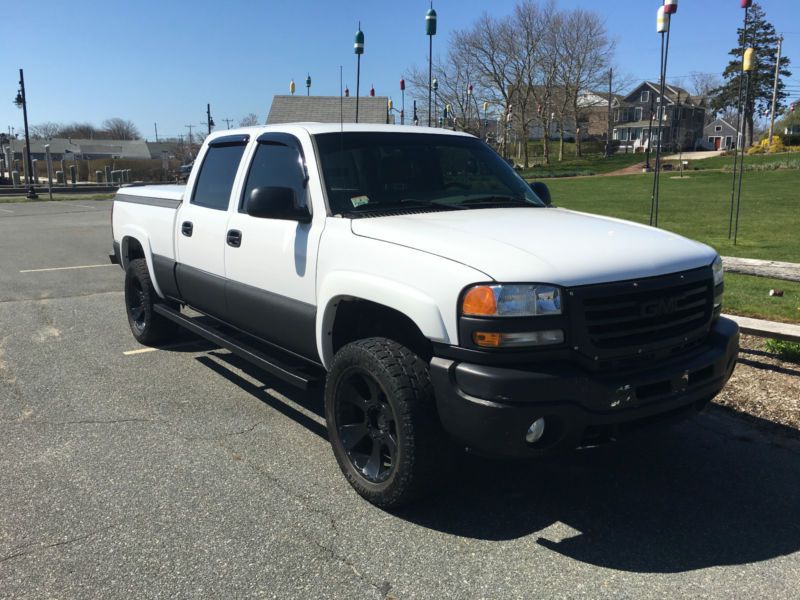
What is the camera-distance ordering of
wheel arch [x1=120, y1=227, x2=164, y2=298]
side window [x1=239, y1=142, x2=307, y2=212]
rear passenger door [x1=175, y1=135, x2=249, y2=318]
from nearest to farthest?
side window [x1=239, y1=142, x2=307, y2=212] < rear passenger door [x1=175, y1=135, x2=249, y2=318] < wheel arch [x1=120, y1=227, x2=164, y2=298]

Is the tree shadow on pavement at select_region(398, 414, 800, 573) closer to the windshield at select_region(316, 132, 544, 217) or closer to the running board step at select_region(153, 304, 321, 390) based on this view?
the running board step at select_region(153, 304, 321, 390)

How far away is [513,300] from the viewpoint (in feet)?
9.53

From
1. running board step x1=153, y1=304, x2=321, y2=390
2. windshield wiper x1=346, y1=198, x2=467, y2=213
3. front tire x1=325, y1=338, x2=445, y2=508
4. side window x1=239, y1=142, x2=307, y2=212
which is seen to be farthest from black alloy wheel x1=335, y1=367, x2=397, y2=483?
side window x1=239, y1=142, x2=307, y2=212

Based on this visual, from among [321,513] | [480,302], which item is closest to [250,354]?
[321,513]

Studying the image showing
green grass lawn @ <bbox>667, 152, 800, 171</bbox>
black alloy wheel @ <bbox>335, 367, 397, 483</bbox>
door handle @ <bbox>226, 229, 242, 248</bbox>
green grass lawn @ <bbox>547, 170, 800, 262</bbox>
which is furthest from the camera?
green grass lawn @ <bbox>667, 152, 800, 171</bbox>

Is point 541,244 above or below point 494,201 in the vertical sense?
below

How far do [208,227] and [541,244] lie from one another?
269 cm

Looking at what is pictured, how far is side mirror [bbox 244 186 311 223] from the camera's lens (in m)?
3.77

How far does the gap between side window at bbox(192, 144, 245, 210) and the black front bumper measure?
259 cm

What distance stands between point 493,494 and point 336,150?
2208mm

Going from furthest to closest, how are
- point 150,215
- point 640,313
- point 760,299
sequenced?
1. point 760,299
2. point 150,215
3. point 640,313

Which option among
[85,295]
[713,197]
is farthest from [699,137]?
[85,295]

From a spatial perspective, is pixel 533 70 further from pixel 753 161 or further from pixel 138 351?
pixel 138 351

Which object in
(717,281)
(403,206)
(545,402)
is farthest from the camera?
(403,206)
